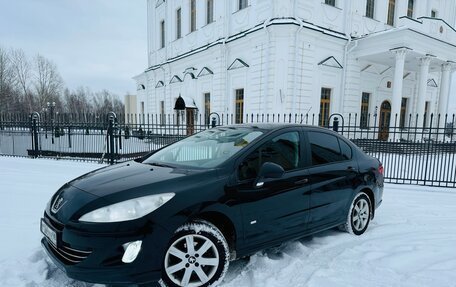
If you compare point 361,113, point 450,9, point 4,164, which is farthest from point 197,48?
point 450,9

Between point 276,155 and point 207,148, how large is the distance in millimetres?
883

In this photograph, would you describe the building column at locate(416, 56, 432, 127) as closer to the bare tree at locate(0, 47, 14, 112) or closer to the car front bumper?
the car front bumper

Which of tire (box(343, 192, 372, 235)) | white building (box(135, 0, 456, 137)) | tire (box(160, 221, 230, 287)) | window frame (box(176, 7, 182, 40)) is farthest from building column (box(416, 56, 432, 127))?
window frame (box(176, 7, 182, 40))

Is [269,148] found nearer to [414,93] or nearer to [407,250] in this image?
[407,250]

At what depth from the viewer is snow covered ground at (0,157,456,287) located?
2.75m

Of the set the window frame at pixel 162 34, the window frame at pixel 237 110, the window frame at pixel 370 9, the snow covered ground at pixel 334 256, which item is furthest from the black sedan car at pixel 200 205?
the window frame at pixel 162 34

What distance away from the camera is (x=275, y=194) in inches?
118

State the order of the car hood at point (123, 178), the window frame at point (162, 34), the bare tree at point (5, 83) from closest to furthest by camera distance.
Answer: the car hood at point (123, 178), the window frame at point (162, 34), the bare tree at point (5, 83)

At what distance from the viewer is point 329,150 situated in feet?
12.4

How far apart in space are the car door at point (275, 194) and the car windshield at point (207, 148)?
0.24m

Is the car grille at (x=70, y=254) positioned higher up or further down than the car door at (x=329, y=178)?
further down

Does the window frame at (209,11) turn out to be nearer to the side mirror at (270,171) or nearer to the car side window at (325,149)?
the car side window at (325,149)

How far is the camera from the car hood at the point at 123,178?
99.6 inches

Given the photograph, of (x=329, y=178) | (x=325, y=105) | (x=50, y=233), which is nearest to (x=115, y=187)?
(x=50, y=233)
